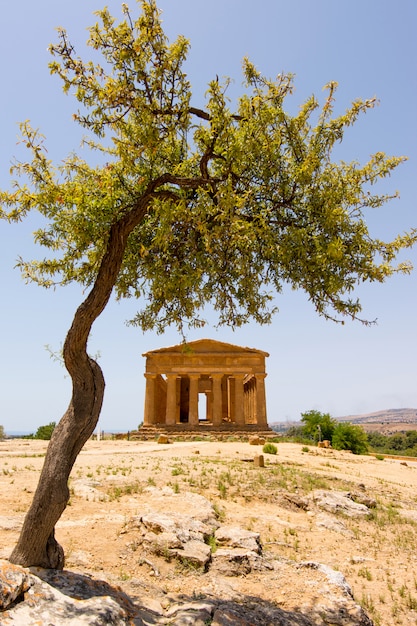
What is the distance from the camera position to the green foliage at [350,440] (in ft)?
126

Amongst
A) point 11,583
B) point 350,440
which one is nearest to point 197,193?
point 11,583

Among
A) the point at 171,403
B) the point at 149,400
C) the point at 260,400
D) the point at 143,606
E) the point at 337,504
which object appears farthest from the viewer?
the point at 149,400

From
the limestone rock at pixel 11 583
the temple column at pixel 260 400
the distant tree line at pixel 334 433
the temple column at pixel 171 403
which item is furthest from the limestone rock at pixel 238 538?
the temple column at pixel 260 400

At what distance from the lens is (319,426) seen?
40562 millimetres

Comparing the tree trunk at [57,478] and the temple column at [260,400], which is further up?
the temple column at [260,400]

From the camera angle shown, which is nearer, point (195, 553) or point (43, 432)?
point (195, 553)

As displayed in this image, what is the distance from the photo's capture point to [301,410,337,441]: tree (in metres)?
42.3

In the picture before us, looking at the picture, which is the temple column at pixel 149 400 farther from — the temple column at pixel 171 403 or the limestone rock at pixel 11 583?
the limestone rock at pixel 11 583

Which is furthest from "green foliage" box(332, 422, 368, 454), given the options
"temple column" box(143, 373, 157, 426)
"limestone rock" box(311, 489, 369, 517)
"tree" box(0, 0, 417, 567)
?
"tree" box(0, 0, 417, 567)

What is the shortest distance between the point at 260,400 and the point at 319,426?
6.87 metres

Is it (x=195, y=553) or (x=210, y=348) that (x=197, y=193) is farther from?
(x=210, y=348)

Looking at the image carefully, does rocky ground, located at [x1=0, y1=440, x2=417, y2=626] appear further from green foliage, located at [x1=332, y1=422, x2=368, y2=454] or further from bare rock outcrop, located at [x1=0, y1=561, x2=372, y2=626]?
green foliage, located at [x1=332, y1=422, x2=368, y2=454]

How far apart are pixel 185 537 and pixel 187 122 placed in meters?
7.46

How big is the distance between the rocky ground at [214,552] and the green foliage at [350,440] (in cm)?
2441
